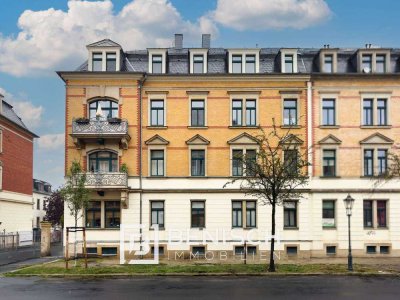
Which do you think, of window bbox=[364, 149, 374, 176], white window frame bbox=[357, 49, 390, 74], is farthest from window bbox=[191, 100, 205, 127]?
window bbox=[364, 149, 374, 176]

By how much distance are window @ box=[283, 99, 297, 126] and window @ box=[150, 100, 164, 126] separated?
8170 millimetres

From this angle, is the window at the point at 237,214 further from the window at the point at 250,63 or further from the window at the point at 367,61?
the window at the point at 367,61

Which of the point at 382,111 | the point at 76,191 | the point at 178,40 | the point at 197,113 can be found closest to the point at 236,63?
the point at 197,113

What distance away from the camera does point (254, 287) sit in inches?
819

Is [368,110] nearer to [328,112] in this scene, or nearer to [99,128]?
[328,112]

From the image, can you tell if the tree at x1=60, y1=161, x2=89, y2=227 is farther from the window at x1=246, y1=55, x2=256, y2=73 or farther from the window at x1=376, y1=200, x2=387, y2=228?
the window at x1=376, y1=200, x2=387, y2=228

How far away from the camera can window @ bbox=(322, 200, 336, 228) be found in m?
35.9

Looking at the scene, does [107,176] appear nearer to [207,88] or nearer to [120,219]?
[120,219]

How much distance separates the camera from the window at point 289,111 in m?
36.5

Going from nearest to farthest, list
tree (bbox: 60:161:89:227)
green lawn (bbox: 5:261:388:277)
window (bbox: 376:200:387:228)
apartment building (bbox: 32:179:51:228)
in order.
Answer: green lawn (bbox: 5:261:388:277), tree (bbox: 60:161:89:227), window (bbox: 376:200:387:228), apartment building (bbox: 32:179:51:228)

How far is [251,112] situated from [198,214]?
7.60 metres

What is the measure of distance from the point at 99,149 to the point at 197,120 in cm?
670

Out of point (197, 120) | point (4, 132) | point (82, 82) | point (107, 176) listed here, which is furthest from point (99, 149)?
point (4, 132)

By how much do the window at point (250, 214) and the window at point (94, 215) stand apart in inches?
380
